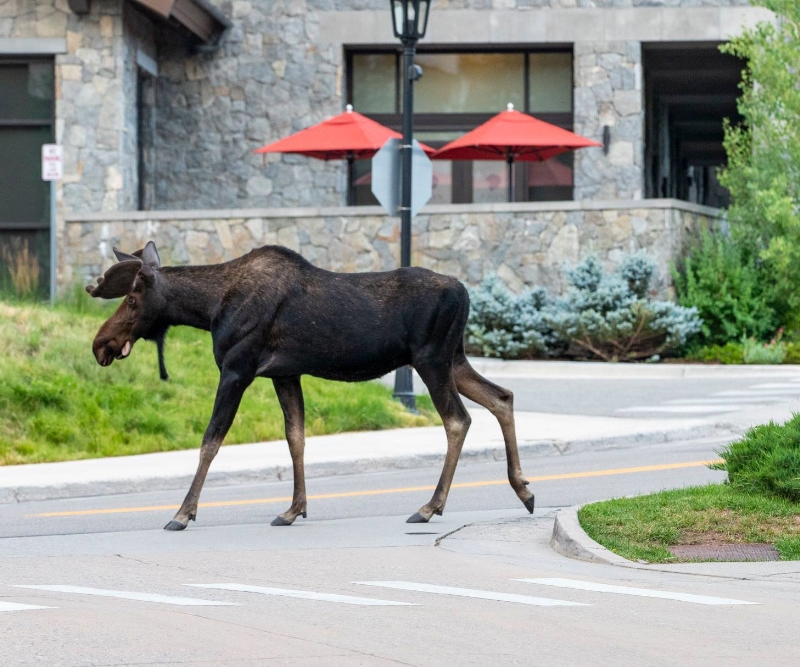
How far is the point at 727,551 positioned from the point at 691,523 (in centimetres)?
53

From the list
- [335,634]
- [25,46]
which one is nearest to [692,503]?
[335,634]

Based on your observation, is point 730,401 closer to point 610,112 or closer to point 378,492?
point 378,492

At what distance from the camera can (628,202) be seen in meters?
25.0

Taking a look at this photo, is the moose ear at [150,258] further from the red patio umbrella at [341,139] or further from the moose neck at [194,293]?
the red patio umbrella at [341,139]

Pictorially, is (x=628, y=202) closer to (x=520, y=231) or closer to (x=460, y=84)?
(x=520, y=231)

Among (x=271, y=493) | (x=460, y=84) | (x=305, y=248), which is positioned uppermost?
(x=460, y=84)

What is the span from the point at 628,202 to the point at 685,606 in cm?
1807

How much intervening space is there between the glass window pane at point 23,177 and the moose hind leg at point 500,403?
18359 mm

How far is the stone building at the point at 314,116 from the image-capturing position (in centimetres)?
2556

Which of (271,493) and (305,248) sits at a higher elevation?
(305,248)

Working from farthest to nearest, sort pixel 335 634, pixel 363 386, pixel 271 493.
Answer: pixel 363 386
pixel 271 493
pixel 335 634

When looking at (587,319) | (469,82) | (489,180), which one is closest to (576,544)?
(587,319)

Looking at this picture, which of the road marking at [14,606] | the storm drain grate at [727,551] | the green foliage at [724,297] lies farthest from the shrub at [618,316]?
the road marking at [14,606]

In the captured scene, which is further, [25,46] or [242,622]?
[25,46]
